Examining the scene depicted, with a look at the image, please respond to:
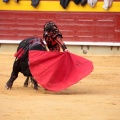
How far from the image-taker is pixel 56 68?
8875mm

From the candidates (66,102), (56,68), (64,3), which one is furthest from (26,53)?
(64,3)

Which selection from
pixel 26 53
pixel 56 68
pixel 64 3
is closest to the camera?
pixel 56 68

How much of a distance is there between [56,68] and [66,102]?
4.39ft

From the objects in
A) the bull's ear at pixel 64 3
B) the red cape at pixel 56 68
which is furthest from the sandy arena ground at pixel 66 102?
the bull's ear at pixel 64 3

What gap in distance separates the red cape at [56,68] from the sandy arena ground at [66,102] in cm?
18

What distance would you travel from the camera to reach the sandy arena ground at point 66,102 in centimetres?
659

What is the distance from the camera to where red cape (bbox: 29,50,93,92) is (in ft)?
28.8

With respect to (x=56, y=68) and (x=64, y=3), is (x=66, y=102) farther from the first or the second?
(x=64, y=3)

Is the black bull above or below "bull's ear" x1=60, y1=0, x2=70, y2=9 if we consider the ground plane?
above

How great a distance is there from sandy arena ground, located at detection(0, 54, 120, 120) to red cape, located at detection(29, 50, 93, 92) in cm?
18

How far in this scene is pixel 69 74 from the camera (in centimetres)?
889

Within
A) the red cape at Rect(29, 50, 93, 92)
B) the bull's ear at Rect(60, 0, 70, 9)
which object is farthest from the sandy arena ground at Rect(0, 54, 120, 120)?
the bull's ear at Rect(60, 0, 70, 9)

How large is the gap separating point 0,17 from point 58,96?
25.4 feet

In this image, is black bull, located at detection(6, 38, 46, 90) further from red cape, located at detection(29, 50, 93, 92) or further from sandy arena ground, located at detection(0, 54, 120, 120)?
sandy arena ground, located at detection(0, 54, 120, 120)
